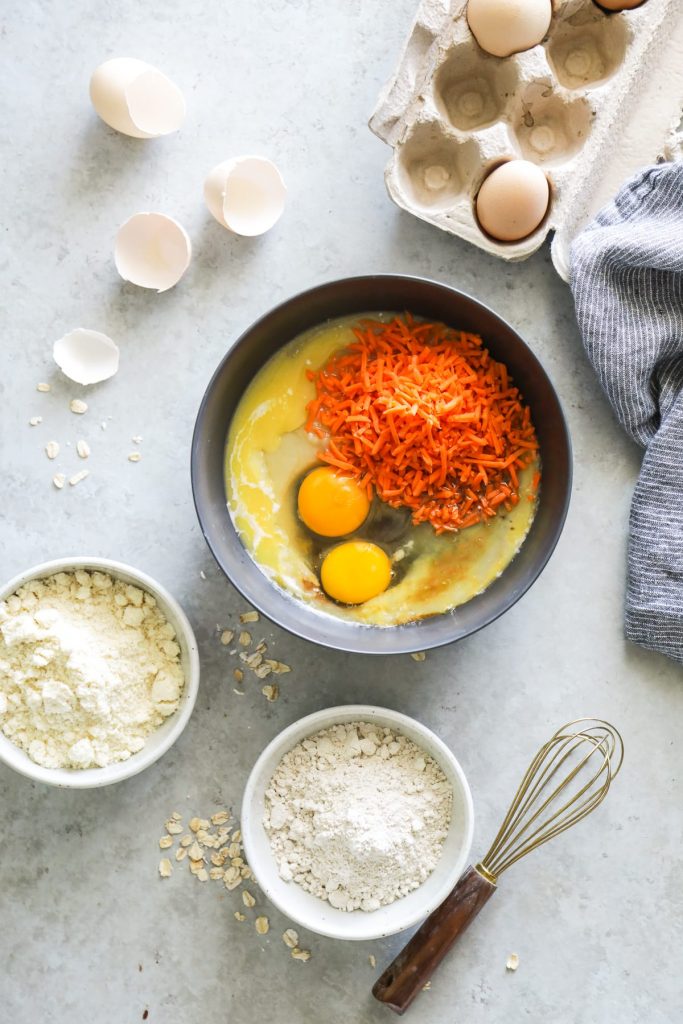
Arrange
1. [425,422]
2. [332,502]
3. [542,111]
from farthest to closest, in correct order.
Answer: [542,111], [332,502], [425,422]

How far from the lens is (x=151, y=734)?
224cm

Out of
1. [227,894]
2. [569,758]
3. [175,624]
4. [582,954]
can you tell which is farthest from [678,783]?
[175,624]

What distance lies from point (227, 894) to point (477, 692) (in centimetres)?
87

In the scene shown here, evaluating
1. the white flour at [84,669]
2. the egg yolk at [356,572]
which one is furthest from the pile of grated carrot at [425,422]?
the white flour at [84,669]

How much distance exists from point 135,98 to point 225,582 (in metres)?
1.29

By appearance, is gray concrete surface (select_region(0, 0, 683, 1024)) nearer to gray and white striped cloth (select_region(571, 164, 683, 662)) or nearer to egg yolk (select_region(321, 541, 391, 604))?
gray and white striped cloth (select_region(571, 164, 683, 662))

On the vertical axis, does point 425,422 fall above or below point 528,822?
above

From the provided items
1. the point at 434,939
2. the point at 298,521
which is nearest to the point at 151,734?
the point at 298,521

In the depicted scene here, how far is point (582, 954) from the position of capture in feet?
7.88

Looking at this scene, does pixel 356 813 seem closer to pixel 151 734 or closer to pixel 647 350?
pixel 151 734

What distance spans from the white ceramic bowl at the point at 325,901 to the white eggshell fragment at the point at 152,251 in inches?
48.4

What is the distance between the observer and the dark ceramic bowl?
218 centimetres

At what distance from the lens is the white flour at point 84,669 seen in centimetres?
214

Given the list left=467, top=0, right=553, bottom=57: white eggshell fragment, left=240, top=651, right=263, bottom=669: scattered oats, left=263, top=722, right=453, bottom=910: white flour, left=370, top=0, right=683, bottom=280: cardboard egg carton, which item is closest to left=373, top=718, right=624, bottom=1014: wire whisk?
left=263, top=722, right=453, bottom=910: white flour
